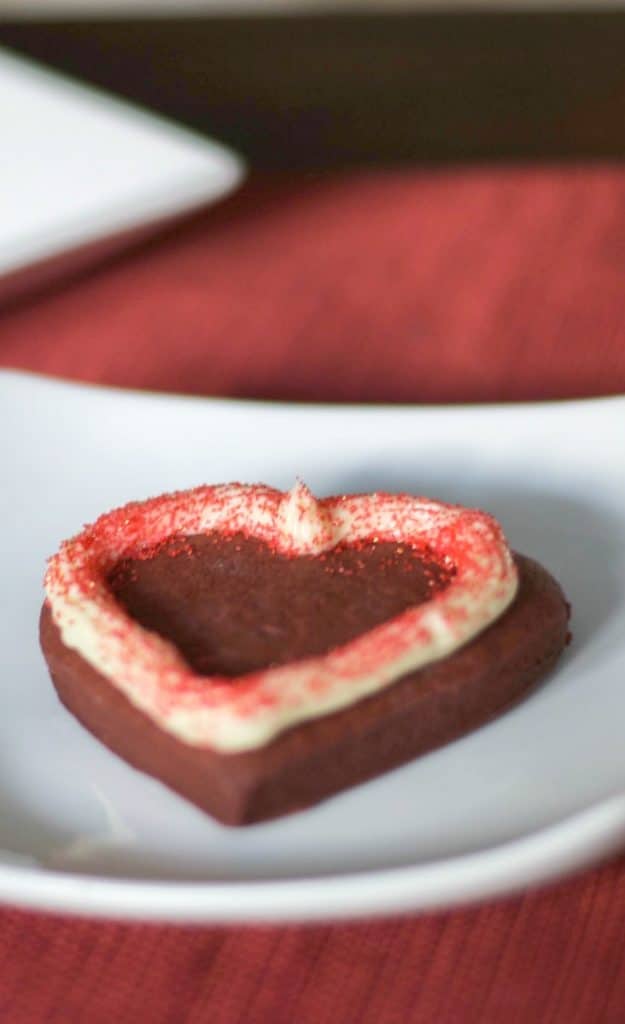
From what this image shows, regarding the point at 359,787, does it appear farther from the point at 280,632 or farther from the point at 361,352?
the point at 361,352

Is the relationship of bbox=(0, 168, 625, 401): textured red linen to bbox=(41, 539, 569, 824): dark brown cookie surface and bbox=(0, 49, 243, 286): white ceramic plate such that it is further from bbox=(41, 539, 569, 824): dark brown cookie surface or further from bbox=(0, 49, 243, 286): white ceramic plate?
bbox=(41, 539, 569, 824): dark brown cookie surface

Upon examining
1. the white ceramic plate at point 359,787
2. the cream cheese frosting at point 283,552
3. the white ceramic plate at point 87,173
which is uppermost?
the white ceramic plate at point 87,173

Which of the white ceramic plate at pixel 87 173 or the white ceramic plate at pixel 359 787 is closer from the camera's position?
the white ceramic plate at pixel 359 787

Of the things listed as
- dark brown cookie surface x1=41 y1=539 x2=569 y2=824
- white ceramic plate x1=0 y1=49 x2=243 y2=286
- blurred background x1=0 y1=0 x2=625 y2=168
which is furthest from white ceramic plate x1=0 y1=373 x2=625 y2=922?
blurred background x1=0 y1=0 x2=625 y2=168

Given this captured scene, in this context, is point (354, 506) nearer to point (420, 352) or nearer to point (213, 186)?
point (420, 352)

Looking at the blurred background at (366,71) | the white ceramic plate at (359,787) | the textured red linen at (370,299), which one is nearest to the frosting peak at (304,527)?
the white ceramic plate at (359,787)

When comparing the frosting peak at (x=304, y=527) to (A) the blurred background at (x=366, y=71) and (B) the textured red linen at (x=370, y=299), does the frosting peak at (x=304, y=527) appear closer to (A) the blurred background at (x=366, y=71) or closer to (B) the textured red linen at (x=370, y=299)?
(B) the textured red linen at (x=370, y=299)
